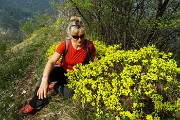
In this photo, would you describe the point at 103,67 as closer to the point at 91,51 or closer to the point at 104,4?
the point at 91,51

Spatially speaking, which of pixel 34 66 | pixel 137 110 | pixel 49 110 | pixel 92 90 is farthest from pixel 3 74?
pixel 137 110

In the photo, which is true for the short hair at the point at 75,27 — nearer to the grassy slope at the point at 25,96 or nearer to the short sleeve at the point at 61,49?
the short sleeve at the point at 61,49

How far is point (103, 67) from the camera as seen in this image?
20.4ft

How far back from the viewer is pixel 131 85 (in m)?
5.23

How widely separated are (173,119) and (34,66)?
7.23 m

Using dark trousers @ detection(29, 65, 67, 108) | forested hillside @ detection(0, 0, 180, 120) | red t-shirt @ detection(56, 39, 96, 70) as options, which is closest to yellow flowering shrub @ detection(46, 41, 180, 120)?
forested hillside @ detection(0, 0, 180, 120)

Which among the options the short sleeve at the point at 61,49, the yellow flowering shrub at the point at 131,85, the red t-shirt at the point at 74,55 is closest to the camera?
the yellow flowering shrub at the point at 131,85

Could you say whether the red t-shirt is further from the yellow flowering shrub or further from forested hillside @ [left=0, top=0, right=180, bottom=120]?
forested hillside @ [left=0, top=0, right=180, bottom=120]

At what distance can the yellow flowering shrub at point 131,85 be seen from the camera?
203 inches

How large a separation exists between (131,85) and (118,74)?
963 mm

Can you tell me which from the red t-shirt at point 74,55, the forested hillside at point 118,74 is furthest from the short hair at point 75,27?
the forested hillside at point 118,74

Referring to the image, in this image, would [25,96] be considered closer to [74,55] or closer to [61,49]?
[74,55]

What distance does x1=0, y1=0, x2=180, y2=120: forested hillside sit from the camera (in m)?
5.24

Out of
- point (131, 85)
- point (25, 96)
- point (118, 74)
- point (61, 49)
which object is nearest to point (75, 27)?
point (61, 49)
